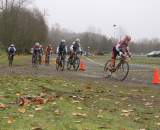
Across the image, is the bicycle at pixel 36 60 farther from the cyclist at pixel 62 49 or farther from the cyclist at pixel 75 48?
the cyclist at pixel 75 48

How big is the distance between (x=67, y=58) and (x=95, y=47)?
129 meters

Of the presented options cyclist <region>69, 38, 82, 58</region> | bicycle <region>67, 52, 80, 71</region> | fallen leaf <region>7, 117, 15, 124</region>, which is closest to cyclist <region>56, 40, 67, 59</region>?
bicycle <region>67, 52, 80, 71</region>

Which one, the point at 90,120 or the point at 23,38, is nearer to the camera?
the point at 90,120

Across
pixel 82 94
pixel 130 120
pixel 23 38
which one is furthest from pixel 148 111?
pixel 23 38

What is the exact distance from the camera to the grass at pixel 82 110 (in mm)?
10172

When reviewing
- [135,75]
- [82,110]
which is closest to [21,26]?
[135,75]

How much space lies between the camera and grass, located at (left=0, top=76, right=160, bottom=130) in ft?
33.4

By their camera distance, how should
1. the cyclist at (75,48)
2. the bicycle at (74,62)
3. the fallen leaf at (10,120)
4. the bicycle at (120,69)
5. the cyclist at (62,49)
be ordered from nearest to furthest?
the fallen leaf at (10,120), the bicycle at (120,69), the cyclist at (75,48), the bicycle at (74,62), the cyclist at (62,49)

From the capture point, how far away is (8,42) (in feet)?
A: 326

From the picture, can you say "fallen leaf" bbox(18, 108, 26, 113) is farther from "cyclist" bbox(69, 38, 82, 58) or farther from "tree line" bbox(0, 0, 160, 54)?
"tree line" bbox(0, 0, 160, 54)

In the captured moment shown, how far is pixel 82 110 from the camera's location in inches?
477

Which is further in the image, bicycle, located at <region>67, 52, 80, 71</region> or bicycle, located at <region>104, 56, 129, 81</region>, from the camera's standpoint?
bicycle, located at <region>67, 52, 80, 71</region>

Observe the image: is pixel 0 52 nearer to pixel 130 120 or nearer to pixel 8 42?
pixel 8 42

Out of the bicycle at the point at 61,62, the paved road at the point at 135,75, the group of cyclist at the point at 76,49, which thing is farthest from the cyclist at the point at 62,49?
the paved road at the point at 135,75
